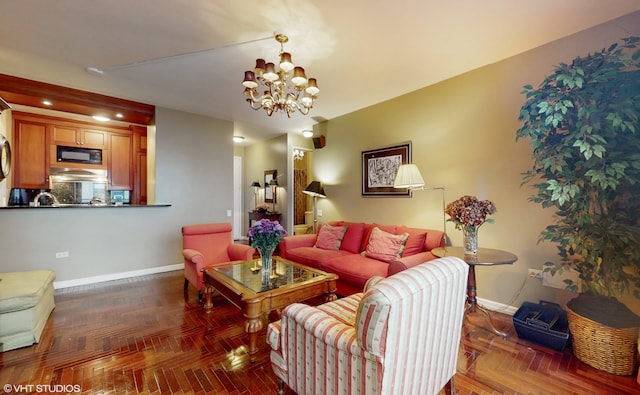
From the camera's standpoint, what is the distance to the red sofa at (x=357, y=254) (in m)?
2.70

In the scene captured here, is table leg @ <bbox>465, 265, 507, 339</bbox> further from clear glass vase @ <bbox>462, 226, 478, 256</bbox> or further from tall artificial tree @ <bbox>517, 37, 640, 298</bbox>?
tall artificial tree @ <bbox>517, 37, 640, 298</bbox>

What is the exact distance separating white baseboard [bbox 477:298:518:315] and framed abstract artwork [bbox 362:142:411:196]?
4.99ft

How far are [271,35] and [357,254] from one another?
8.89 ft

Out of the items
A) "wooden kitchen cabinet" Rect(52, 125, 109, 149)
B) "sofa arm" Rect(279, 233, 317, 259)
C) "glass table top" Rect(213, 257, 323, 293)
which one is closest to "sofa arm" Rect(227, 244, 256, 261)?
"glass table top" Rect(213, 257, 323, 293)

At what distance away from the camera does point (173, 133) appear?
438 cm

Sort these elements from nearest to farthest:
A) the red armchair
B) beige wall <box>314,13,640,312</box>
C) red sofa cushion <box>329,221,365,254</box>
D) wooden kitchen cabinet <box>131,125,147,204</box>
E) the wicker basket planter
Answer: the wicker basket planter < beige wall <box>314,13,640,312</box> < the red armchair < red sofa cushion <box>329,221,365,254</box> < wooden kitchen cabinet <box>131,125,147,204</box>

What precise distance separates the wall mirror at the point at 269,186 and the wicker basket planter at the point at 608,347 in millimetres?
5489

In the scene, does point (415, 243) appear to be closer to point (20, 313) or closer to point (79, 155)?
point (20, 313)

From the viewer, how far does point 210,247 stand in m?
3.44

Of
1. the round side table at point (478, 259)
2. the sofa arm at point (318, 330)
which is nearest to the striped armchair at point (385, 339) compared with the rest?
the sofa arm at point (318, 330)

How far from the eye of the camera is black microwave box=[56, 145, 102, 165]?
4711 millimetres

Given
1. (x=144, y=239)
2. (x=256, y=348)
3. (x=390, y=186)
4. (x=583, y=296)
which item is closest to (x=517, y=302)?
(x=583, y=296)

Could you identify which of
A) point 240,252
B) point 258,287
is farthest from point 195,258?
point 258,287

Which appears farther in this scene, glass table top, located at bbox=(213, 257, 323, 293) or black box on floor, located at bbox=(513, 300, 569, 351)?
glass table top, located at bbox=(213, 257, 323, 293)
